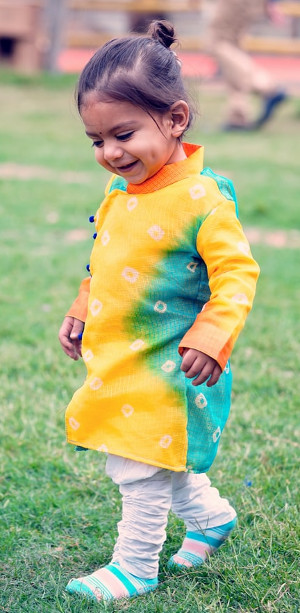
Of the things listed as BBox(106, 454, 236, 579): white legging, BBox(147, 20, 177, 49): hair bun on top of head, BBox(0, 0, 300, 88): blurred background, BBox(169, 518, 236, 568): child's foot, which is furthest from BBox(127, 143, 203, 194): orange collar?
BBox(0, 0, 300, 88): blurred background

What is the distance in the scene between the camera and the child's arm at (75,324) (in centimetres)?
218

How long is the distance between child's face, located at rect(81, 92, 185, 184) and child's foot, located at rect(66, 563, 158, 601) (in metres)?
0.92

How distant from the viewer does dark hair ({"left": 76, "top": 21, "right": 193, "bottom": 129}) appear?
1871 mm

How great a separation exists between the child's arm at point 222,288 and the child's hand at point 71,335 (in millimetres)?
435

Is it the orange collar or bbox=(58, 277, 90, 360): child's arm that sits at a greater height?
the orange collar

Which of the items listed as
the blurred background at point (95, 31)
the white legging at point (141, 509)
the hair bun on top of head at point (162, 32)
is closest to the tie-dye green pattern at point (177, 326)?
the white legging at point (141, 509)

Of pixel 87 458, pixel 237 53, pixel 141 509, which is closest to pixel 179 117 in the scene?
pixel 141 509

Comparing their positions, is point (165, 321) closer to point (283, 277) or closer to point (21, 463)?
point (21, 463)

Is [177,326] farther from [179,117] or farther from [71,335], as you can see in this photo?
[179,117]

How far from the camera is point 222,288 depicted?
1823mm

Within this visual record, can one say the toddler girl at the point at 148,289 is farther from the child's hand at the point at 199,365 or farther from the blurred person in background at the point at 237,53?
the blurred person in background at the point at 237,53

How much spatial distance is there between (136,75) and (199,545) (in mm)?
1150

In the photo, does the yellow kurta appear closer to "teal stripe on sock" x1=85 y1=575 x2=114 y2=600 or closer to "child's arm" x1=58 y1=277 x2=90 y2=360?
"child's arm" x1=58 y1=277 x2=90 y2=360

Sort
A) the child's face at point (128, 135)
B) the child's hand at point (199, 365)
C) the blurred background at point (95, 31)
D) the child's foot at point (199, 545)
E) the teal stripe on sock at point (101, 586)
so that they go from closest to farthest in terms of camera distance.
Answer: the child's hand at point (199, 365) < the child's face at point (128, 135) < the teal stripe on sock at point (101, 586) < the child's foot at point (199, 545) < the blurred background at point (95, 31)
